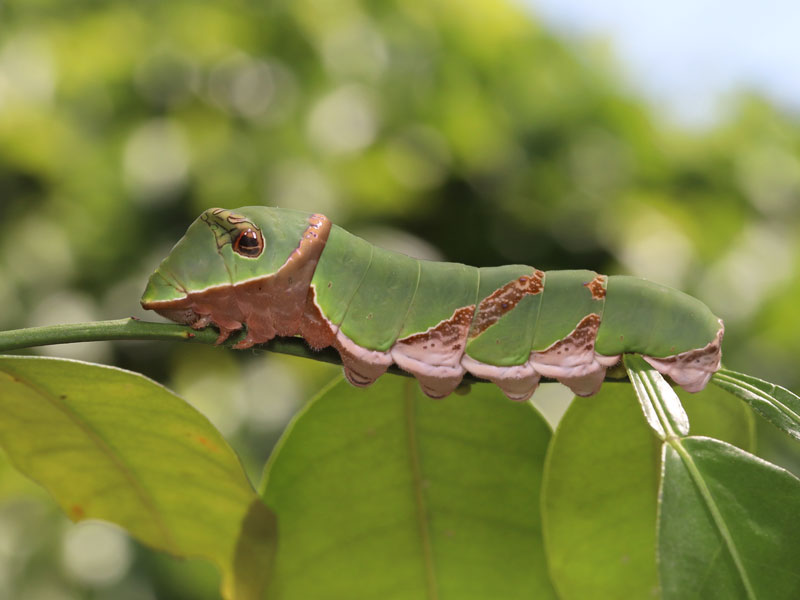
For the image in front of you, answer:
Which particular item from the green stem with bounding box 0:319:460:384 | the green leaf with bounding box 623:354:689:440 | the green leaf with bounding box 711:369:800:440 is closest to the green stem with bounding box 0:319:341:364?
the green stem with bounding box 0:319:460:384

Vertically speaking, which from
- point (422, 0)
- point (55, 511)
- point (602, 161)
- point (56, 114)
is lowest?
point (55, 511)

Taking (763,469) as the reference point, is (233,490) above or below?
below

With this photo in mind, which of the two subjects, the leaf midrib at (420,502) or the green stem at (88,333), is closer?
the green stem at (88,333)

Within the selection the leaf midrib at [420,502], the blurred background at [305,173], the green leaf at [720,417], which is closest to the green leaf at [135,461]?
the leaf midrib at [420,502]

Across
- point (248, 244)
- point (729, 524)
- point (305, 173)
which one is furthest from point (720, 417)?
point (305, 173)

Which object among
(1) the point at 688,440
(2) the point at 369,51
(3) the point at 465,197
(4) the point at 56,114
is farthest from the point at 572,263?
(1) the point at 688,440

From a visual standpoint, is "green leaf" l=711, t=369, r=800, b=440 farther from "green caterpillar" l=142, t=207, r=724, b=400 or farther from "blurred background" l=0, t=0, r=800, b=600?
"blurred background" l=0, t=0, r=800, b=600

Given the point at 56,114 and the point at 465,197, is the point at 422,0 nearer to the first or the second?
the point at 465,197

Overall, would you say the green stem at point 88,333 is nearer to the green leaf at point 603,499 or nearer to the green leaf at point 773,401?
the green leaf at point 603,499
